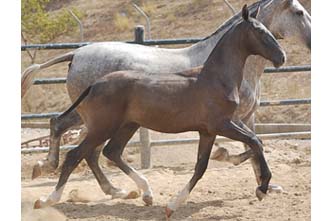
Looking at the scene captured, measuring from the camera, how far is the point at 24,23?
2169 centimetres

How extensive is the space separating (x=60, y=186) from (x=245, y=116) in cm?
200

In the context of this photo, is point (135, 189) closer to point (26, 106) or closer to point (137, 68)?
point (137, 68)

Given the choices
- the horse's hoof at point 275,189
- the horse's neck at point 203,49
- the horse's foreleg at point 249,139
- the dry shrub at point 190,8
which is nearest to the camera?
the horse's foreleg at point 249,139

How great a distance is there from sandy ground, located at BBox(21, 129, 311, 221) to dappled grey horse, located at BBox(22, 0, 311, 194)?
0.37 metres

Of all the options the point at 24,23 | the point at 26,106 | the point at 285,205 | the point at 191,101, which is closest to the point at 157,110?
the point at 191,101

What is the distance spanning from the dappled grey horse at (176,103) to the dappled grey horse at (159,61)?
74 cm

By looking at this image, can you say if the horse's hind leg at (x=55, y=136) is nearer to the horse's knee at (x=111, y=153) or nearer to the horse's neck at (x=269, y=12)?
the horse's knee at (x=111, y=153)

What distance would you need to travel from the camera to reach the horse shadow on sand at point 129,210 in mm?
6401

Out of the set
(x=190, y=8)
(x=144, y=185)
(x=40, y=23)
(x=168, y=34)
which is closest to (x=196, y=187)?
(x=144, y=185)

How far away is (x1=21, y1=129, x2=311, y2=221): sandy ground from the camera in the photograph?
6410 millimetres

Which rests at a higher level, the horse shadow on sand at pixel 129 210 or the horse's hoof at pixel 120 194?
the horse shadow on sand at pixel 129 210

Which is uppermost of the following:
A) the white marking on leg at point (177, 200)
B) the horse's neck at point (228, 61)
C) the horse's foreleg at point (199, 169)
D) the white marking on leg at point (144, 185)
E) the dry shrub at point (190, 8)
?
the horse's neck at point (228, 61)

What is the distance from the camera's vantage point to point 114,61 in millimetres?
7254

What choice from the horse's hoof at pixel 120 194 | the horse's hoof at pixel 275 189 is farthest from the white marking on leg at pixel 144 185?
the horse's hoof at pixel 275 189
